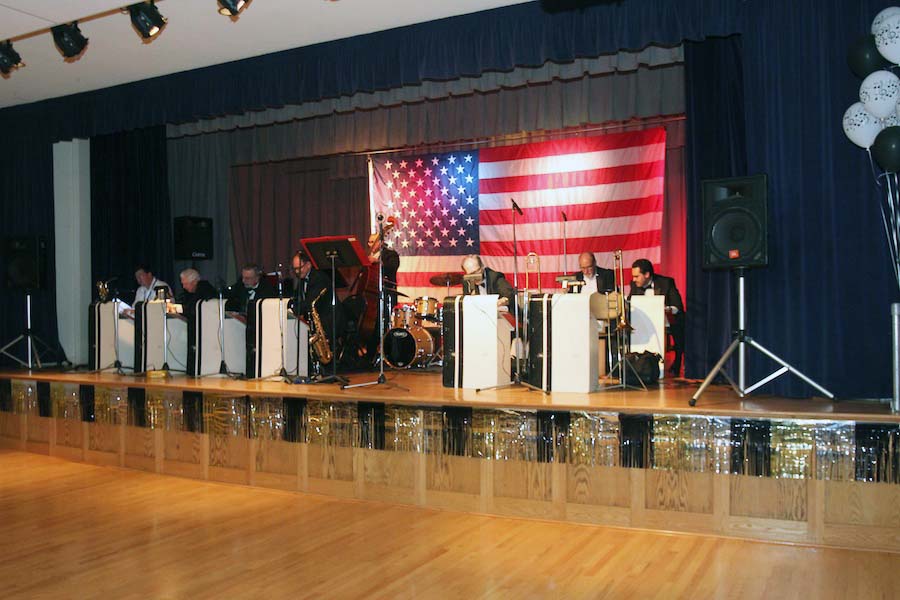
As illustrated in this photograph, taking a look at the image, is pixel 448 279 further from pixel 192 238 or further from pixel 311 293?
pixel 192 238

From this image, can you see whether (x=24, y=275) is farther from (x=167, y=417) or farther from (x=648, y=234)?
(x=648, y=234)

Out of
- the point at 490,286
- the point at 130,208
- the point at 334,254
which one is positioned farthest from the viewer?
the point at 130,208

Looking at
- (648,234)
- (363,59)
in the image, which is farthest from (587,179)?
(363,59)

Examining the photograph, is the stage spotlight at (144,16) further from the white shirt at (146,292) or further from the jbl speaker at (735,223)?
the jbl speaker at (735,223)

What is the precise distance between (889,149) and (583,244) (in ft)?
13.0

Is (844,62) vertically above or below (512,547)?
above

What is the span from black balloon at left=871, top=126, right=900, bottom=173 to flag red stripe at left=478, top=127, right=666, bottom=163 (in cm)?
331

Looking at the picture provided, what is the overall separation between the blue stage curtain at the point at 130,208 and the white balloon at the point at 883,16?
26.0 feet

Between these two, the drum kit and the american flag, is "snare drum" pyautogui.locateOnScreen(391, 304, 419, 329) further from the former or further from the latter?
the american flag

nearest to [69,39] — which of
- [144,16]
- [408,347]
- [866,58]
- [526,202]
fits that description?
[144,16]

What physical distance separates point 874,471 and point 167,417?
17.0ft

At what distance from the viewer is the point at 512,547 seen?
176 inches

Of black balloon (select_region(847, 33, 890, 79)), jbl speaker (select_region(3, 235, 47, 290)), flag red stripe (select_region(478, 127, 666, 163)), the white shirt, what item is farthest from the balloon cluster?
jbl speaker (select_region(3, 235, 47, 290))

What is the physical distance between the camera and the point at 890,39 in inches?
194
